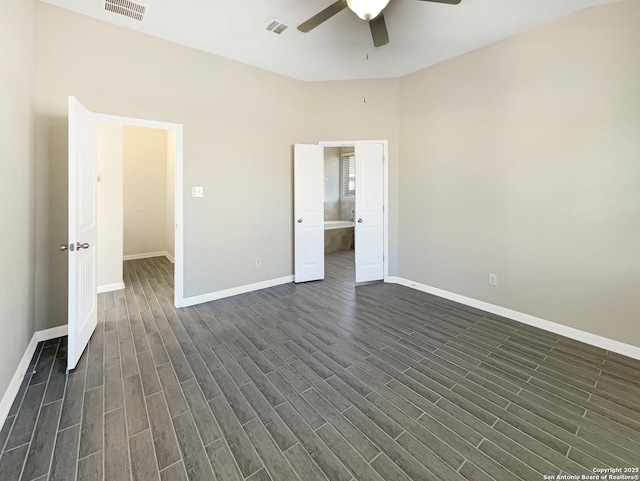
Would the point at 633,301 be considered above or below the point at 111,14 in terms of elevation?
below

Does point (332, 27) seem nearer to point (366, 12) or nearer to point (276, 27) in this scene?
A: point (276, 27)

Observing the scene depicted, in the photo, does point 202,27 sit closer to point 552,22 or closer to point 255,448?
point 552,22

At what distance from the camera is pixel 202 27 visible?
315 centimetres

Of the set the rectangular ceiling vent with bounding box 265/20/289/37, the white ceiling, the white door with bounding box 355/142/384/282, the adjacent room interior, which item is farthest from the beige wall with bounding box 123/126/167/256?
the white door with bounding box 355/142/384/282

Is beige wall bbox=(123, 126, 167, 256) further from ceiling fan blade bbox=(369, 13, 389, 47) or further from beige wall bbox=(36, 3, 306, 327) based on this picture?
ceiling fan blade bbox=(369, 13, 389, 47)

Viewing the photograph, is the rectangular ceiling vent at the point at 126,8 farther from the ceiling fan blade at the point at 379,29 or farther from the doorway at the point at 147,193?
the doorway at the point at 147,193

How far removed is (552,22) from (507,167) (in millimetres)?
1430

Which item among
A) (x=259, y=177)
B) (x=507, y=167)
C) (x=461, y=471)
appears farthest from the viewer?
(x=259, y=177)

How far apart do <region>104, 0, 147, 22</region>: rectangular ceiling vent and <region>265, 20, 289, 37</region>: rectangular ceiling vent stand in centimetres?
118

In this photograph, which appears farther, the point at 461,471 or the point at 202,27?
the point at 202,27

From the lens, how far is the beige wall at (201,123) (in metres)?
2.86

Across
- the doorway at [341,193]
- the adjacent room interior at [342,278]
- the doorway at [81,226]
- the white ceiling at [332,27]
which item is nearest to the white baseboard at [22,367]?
the adjacent room interior at [342,278]

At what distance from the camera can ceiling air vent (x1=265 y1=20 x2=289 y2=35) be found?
10.1 feet

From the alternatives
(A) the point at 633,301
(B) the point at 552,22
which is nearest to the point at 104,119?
(B) the point at 552,22
